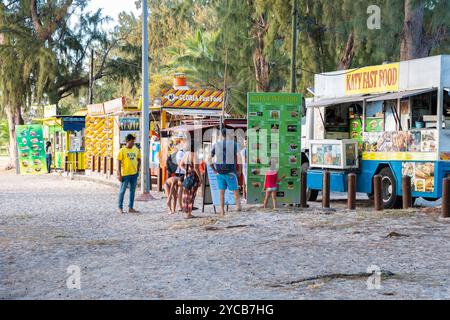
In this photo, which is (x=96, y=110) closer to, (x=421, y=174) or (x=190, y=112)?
(x=190, y=112)

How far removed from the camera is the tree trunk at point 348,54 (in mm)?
28836

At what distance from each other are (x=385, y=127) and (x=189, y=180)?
4.96 metres

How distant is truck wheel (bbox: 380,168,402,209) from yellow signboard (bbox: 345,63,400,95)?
6.00 feet

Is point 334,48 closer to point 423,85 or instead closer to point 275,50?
point 275,50

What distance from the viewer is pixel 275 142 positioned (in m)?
17.5

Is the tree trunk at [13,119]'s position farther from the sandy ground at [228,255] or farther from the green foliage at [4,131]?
the green foliage at [4,131]

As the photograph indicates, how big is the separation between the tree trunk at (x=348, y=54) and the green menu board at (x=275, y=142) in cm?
1160

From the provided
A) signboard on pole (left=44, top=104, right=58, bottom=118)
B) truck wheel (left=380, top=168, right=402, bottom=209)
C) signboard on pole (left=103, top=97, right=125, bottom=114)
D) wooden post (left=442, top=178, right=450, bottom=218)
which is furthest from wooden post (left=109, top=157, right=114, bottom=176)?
wooden post (left=442, top=178, right=450, bottom=218)

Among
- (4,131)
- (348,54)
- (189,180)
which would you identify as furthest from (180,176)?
(4,131)

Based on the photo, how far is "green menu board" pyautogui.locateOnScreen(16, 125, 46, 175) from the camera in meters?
38.6

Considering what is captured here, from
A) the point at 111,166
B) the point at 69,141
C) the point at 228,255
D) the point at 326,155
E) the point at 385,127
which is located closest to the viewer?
the point at 228,255

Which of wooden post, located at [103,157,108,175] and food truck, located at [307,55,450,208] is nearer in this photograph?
food truck, located at [307,55,450,208]

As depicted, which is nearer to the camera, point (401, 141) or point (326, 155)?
point (401, 141)

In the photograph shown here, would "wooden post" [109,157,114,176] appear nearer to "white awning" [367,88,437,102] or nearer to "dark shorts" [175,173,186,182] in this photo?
"dark shorts" [175,173,186,182]
